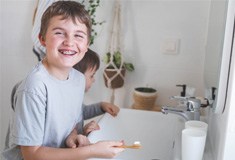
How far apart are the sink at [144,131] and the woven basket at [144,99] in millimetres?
169

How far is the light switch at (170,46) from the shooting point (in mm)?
1450

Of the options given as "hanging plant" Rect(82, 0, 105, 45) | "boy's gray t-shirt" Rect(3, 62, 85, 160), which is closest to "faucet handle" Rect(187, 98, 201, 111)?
"boy's gray t-shirt" Rect(3, 62, 85, 160)

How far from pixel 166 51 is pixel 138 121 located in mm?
420

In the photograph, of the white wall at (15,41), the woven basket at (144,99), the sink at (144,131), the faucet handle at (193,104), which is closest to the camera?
the faucet handle at (193,104)

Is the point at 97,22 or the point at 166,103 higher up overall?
the point at 97,22

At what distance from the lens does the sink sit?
111cm

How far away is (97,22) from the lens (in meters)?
1.51

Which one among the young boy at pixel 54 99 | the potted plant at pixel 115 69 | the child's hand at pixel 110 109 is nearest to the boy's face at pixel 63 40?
the young boy at pixel 54 99

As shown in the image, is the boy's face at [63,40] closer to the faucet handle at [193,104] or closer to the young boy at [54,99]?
the young boy at [54,99]

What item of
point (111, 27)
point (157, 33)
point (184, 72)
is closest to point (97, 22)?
point (111, 27)

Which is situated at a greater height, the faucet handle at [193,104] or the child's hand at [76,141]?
the faucet handle at [193,104]

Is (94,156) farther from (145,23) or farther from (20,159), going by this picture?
(145,23)

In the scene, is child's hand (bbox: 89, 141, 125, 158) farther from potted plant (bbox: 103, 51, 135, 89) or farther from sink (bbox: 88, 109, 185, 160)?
potted plant (bbox: 103, 51, 135, 89)

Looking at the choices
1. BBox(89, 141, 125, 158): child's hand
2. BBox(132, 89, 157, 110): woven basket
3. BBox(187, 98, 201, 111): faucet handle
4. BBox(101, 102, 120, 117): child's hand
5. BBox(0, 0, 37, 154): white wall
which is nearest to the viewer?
BBox(89, 141, 125, 158): child's hand
